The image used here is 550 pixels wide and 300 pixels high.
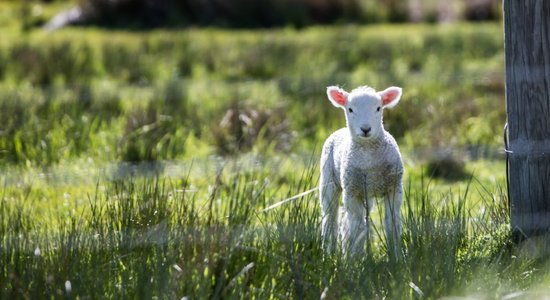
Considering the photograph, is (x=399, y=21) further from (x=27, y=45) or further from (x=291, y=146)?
(x=291, y=146)

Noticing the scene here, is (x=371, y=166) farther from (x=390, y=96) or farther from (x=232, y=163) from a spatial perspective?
(x=232, y=163)

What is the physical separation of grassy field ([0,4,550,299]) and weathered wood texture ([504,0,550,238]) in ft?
0.58

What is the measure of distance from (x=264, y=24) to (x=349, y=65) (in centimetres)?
616

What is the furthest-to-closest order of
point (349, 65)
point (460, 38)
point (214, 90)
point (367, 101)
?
point (460, 38)
point (349, 65)
point (214, 90)
point (367, 101)

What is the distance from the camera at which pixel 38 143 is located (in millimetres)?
9148

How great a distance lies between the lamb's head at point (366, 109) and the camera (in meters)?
5.78

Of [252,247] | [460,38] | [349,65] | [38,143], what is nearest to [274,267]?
[252,247]

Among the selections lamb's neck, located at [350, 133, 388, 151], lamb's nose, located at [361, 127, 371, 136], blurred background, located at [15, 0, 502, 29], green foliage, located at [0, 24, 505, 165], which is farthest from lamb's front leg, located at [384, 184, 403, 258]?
blurred background, located at [15, 0, 502, 29]

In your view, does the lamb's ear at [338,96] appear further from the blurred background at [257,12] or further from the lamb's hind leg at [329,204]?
the blurred background at [257,12]

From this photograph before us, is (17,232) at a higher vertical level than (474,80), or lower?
higher

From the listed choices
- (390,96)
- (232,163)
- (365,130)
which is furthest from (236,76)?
(365,130)

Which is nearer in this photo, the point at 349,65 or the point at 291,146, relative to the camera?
the point at 291,146

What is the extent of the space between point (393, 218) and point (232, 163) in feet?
11.7

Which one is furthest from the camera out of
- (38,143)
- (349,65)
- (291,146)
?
(349,65)
